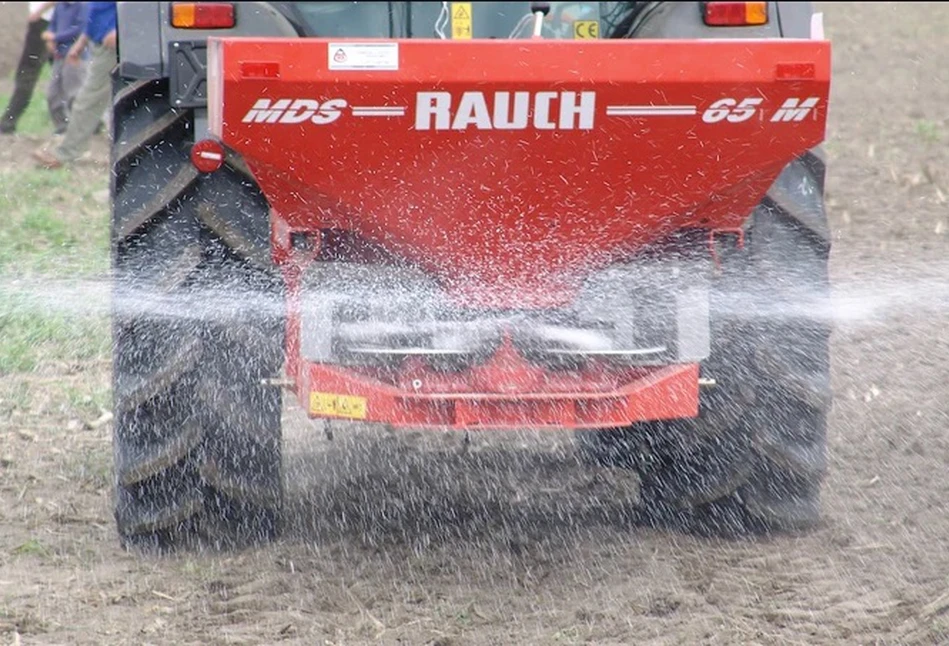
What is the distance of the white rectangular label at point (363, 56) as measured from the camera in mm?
3242

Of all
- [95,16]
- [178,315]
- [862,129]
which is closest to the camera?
[178,315]

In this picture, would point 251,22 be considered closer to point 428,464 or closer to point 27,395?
point 428,464

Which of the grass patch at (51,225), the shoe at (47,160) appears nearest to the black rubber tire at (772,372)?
the grass patch at (51,225)

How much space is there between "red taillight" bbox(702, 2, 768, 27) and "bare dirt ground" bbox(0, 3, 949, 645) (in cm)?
129

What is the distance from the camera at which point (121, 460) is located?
3.92m

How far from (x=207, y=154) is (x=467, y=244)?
2.11ft

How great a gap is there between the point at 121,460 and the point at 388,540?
73 centimetres

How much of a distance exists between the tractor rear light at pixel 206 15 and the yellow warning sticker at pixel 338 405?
967mm

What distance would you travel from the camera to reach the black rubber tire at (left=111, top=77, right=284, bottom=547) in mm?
3830

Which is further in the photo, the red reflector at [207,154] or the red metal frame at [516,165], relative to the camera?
the red reflector at [207,154]

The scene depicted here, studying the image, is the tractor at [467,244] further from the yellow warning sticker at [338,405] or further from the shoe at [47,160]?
the shoe at [47,160]

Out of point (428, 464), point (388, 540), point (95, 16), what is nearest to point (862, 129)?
point (95, 16)

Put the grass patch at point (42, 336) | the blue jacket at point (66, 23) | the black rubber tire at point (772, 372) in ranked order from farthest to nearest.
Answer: the blue jacket at point (66, 23) < the grass patch at point (42, 336) < the black rubber tire at point (772, 372)

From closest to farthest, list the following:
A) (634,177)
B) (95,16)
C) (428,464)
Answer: (634,177) → (428,464) → (95,16)
